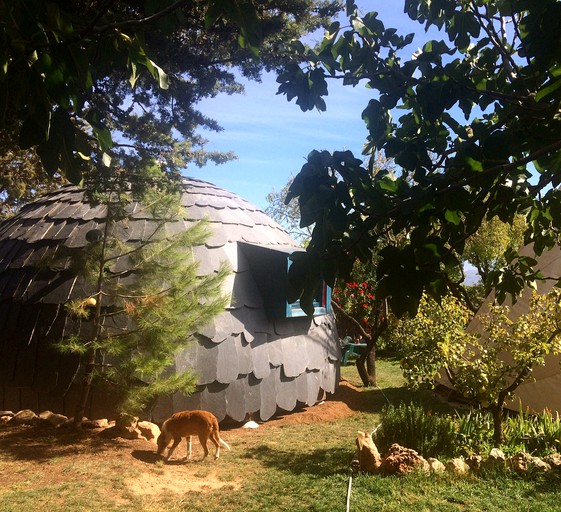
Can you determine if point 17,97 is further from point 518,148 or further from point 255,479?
point 255,479

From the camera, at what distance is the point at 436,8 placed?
3518mm

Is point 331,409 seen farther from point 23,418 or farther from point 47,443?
point 23,418

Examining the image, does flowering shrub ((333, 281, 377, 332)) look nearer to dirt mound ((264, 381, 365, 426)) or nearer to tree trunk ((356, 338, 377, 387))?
tree trunk ((356, 338, 377, 387))

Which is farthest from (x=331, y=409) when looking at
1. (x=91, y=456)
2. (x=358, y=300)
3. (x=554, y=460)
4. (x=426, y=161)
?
(x=358, y=300)

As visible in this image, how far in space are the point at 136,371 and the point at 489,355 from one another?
5035 mm

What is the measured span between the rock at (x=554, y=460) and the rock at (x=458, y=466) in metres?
1.06

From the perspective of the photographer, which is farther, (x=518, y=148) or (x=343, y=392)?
(x=343, y=392)

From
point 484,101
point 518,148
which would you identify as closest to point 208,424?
point 484,101

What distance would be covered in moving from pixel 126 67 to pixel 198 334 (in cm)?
599

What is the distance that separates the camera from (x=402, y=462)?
6.23 meters

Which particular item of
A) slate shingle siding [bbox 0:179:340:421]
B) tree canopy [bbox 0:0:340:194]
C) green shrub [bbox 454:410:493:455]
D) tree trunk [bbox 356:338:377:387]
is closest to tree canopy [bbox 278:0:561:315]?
→ tree canopy [bbox 0:0:340:194]

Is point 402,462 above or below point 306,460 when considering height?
above

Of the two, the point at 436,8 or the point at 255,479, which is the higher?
the point at 436,8

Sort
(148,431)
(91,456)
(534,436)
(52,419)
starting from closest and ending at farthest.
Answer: (91,456) < (534,436) < (148,431) < (52,419)
